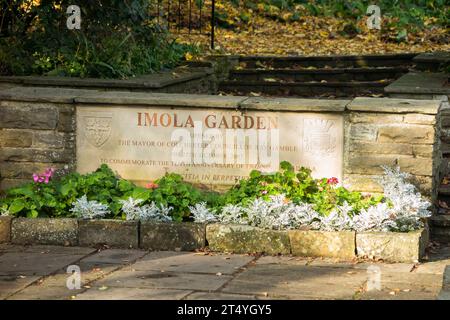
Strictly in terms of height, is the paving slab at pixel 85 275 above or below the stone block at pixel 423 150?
below

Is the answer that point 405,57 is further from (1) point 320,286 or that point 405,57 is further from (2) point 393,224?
(1) point 320,286

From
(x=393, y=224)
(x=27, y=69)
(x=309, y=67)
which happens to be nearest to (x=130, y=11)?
(x=27, y=69)

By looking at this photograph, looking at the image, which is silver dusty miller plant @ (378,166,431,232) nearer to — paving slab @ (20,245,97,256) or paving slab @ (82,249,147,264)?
paving slab @ (82,249,147,264)

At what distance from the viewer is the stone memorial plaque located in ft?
26.5

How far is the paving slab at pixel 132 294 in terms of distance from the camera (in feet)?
20.0

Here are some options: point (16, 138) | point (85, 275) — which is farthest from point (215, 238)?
point (16, 138)

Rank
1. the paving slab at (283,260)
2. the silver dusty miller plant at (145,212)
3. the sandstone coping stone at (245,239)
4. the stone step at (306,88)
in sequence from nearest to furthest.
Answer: the paving slab at (283,260) → the sandstone coping stone at (245,239) → the silver dusty miller plant at (145,212) → the stone step at (306,88)

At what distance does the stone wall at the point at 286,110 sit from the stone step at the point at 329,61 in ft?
15.5

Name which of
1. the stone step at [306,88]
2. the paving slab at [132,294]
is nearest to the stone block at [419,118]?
the paving slab at [132,294]

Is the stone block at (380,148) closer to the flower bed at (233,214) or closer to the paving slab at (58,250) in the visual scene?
the flower bed at (233,214)

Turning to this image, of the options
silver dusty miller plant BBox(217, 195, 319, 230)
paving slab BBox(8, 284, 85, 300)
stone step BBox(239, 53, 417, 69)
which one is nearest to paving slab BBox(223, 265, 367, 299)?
silver dusty miller plant BBox(217, 195, 319, 230)

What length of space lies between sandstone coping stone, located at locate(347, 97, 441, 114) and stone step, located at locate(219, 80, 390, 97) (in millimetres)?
4295

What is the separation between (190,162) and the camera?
8.30 meters

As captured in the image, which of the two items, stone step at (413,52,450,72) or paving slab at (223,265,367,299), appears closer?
paving slab at (223,265,367,299)
